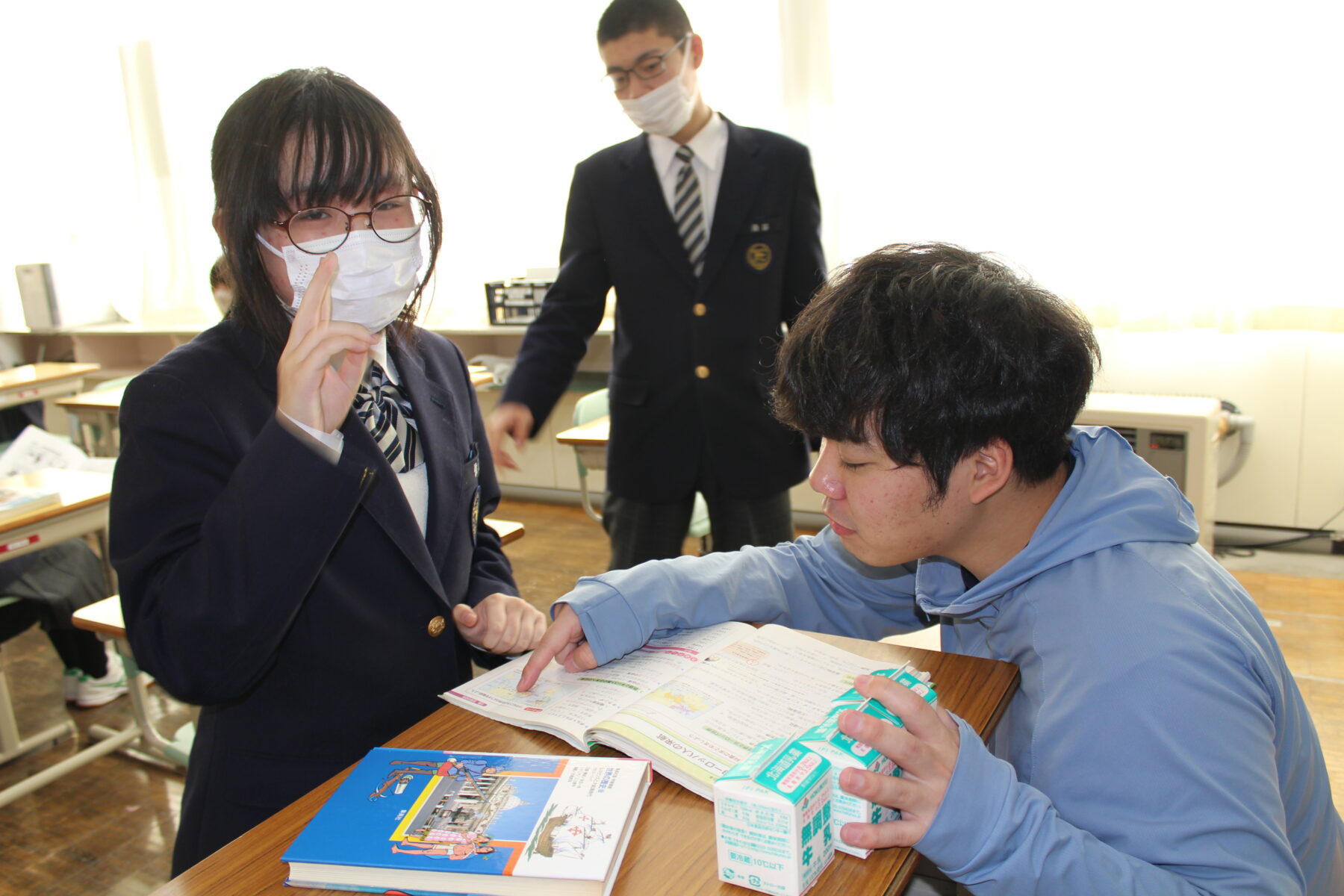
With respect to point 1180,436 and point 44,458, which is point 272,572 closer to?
point 44,458

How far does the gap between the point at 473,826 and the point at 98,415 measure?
204 inches

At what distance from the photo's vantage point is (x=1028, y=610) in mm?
963

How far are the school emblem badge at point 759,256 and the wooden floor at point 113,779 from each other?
1.80m

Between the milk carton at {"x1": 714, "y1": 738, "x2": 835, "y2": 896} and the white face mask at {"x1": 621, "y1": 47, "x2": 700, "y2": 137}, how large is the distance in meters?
1.69

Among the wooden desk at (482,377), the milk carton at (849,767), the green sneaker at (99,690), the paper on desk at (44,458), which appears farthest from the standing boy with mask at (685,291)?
the wooden desk at (482,377)

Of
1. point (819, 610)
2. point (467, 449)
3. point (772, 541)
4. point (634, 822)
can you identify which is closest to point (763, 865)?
point (634, 822)

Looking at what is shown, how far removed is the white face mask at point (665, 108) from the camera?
6.93 ft

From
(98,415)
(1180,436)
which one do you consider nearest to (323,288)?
(1180,436)

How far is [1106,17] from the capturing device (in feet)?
11.2

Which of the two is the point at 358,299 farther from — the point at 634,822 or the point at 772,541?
the point at 772,541

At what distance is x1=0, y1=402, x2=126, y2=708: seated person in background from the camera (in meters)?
2.52

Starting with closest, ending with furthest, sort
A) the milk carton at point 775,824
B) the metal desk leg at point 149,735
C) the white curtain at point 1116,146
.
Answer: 1. the milk carton at point 775,824
2. the metal desk leg at point 149,735
3. the white curtain at point 1116,146

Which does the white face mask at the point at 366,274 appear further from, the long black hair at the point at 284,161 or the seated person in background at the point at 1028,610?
the seated person in background at the point at 1028,610

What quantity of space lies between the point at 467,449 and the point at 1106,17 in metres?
3.20
